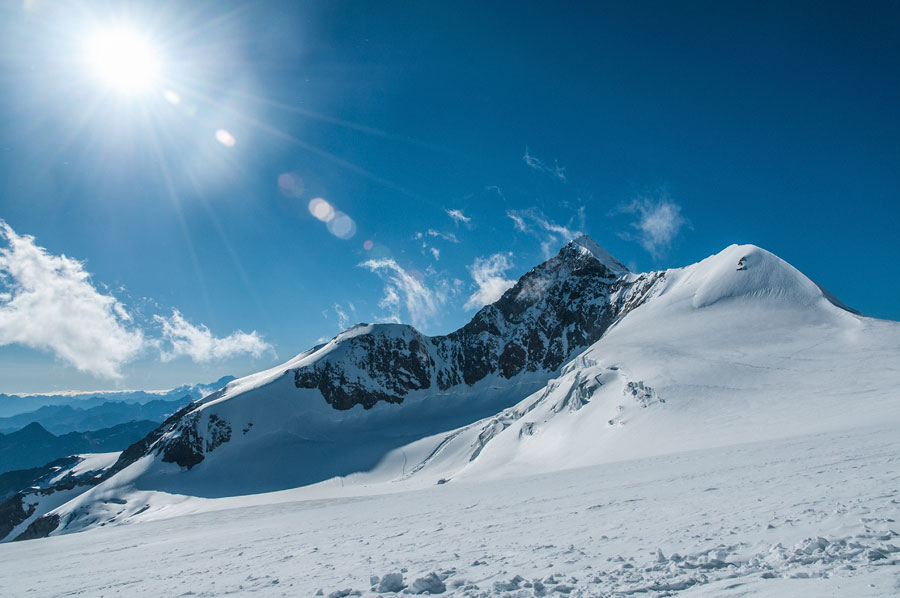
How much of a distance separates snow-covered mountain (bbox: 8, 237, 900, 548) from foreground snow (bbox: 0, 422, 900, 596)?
12.0 meters

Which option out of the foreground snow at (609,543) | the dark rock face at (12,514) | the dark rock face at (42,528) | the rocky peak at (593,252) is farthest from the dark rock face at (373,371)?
the foreground snow at (609,543)

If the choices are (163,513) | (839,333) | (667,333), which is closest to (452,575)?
(839,333)

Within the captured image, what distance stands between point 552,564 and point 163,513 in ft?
303

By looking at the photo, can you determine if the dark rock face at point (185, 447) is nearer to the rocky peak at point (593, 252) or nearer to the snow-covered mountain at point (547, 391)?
the snow-covered mountain at point (547, 391)

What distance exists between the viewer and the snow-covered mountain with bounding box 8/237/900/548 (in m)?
31.5

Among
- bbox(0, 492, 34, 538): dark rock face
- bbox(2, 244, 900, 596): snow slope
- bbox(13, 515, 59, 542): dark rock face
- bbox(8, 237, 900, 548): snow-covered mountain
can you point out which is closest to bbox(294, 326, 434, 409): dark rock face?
bbox(8, 237, 900, 548): snow-covered mountain

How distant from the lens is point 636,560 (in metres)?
7.19

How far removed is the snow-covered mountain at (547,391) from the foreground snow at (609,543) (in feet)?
39.3

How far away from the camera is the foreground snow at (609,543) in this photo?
6230mm

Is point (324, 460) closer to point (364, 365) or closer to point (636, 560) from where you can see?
point (364, 365)

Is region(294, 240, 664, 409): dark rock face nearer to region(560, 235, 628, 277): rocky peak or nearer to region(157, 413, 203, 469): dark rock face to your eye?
region(560, 235, 628, 277): rocky peak

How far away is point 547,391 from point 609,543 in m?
55.2

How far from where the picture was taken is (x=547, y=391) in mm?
61719

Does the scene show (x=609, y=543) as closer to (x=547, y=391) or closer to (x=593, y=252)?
(x=547, y=391)
